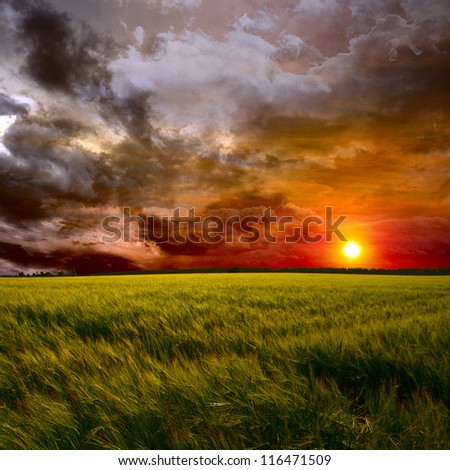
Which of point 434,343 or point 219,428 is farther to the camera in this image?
point 434,343

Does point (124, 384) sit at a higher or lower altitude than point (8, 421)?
higher

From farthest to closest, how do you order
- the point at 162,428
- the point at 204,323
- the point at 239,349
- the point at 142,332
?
the point at 204,323 → the point at 142,332 → the point at 239,349 → the point at 162,428

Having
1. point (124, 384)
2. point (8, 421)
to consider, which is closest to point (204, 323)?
point (124, 384)

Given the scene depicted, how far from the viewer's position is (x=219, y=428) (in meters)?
1.52

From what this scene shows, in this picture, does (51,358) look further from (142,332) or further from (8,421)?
(142,332)

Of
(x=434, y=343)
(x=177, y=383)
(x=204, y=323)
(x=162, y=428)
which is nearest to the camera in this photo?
(x=162, y=428)

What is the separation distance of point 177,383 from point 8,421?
0.87 m

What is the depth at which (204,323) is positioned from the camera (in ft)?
13.6

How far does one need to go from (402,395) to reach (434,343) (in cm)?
74

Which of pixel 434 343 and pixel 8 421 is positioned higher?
pixel 434 343

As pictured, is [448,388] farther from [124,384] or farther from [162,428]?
[124,384]
